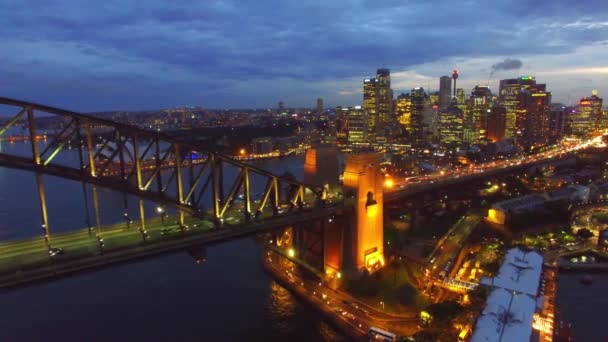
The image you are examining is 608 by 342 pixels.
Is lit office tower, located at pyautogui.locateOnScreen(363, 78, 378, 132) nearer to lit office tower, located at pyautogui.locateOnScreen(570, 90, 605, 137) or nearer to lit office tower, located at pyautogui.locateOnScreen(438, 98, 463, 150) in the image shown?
lit office tower, located at pyautogui.locateOnScreen(438, 98, 463, 150)

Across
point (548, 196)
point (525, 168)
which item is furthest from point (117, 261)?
point (525, 168)

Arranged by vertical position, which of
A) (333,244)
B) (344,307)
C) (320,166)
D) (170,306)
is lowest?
(170,306)

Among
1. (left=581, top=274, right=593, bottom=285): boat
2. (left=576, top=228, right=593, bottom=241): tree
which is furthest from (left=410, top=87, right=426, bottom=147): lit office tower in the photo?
(left=581, top=274, right=593, bottom=285): boat

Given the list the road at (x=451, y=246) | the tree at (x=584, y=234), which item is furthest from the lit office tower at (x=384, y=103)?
the tree at (x=584, y=234)

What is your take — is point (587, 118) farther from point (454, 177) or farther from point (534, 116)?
point (454, 177)

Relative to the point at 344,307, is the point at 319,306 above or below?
below

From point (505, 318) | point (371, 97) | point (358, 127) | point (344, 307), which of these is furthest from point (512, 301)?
point (371, 97)

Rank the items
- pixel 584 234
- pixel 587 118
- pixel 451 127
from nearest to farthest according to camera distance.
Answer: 1. pixel 584 234
2. pixel 451 127
3. pixel 587 118
